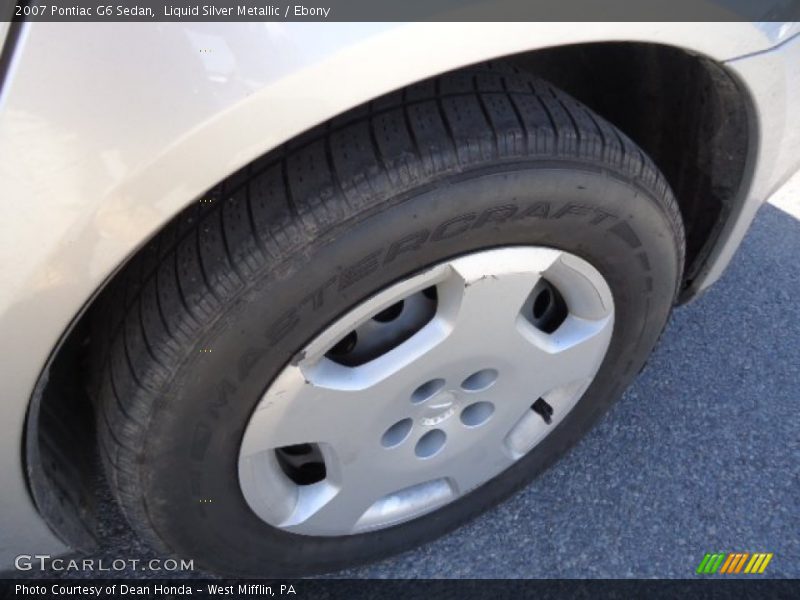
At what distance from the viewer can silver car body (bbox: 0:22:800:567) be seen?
79cm

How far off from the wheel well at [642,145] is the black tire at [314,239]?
0.12m

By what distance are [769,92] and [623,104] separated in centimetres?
39

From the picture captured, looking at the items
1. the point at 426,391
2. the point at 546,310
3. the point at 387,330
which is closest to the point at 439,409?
the point at 426,391

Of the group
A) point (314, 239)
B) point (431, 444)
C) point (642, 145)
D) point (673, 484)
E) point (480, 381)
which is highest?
point (314, 239)

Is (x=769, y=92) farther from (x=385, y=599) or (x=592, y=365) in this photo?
(x=385, y=599)

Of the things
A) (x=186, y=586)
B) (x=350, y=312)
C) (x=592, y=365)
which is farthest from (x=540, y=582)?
(x=350, y=312)

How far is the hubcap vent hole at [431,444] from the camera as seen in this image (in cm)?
141

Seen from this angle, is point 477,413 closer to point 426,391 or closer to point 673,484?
→ point 426,391

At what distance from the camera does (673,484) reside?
1.79 metres

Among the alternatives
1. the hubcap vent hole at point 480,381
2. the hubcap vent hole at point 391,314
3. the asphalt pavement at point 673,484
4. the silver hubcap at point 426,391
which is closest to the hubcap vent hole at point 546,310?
the silver hubcap at point 426,391

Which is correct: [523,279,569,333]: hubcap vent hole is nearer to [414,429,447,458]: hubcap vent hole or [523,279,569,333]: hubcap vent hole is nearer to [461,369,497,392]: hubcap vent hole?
[461,369,497,392]: hubcap vent hole

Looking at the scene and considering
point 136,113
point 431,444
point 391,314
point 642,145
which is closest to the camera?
point 136,113

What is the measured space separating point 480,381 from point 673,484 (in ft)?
2.40

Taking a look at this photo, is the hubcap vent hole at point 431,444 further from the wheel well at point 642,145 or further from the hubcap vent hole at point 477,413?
the wheel well at point 642,145
